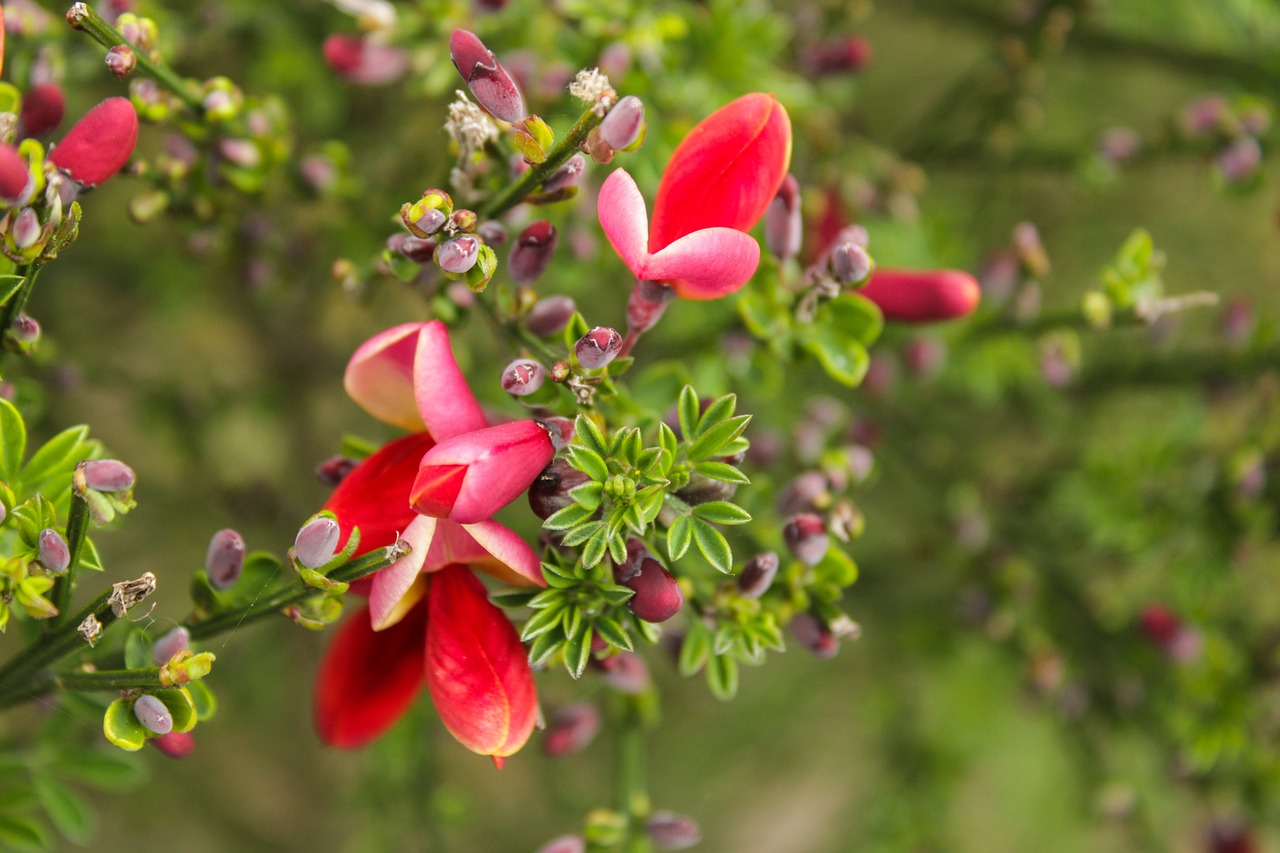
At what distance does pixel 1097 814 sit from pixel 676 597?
39.1 inches

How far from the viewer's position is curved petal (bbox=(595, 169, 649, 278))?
0.48 m

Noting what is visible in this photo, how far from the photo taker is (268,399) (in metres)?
1.32

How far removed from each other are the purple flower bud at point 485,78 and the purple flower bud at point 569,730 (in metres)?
0.55

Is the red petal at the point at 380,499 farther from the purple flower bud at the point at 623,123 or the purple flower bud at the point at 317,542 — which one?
the purple flower bud at the point at 623,123

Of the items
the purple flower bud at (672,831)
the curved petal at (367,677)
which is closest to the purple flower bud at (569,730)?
the purple flower bud at (672,831)

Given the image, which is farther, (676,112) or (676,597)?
(676,112)

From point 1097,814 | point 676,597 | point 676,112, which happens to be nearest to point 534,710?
point 676,597

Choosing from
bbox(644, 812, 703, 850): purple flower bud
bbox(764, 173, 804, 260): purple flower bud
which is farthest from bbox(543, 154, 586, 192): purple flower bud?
bbox(644, 812, 703, 850): purple flower bud

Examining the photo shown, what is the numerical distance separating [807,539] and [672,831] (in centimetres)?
28

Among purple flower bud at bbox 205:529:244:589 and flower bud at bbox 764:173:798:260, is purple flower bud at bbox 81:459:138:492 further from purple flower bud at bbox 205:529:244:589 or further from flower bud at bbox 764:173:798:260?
flower bud at bbox 764:173:798:260

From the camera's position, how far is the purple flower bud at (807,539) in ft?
1.99

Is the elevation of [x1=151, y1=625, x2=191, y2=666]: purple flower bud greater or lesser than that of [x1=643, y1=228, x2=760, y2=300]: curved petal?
lesser

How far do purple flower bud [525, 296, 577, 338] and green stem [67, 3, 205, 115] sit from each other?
0.90ft

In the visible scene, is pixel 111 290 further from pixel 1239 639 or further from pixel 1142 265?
pixel 1239 639
